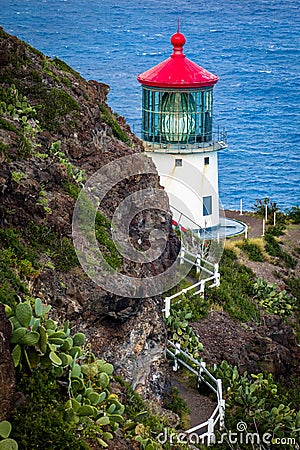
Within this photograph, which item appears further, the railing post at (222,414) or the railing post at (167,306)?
the railing post at (167,306)

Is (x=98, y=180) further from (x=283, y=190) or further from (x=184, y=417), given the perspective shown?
(x=283, y=190)

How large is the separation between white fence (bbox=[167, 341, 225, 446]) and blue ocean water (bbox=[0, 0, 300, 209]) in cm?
3509

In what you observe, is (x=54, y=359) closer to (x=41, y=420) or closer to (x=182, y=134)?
(x=41, y=420)

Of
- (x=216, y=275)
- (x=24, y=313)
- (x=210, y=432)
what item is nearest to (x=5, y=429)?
(x=24, y=313)

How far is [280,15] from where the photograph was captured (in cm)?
14088

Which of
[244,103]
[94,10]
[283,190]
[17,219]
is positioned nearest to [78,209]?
[17,219]

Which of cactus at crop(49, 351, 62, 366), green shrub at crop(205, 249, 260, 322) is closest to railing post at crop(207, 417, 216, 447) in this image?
cactus at crop(49, 351, 62, 366)

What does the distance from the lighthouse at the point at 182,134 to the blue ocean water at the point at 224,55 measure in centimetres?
2288

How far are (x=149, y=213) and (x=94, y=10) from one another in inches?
5685

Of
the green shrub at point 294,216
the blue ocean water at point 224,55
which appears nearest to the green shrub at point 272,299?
the green shrub at point 294,216

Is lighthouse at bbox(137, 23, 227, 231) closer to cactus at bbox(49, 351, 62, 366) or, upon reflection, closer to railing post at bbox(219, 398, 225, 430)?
railing post at bbox(219, 398, 225, 430)

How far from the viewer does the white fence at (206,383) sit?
15469 mm

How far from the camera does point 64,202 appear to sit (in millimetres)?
14594

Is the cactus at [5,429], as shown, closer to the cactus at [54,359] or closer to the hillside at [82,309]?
the hillside at [82,309]
